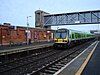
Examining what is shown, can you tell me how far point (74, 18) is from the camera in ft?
289

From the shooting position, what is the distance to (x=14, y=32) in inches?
1943

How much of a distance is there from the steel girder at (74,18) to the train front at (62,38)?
168ft

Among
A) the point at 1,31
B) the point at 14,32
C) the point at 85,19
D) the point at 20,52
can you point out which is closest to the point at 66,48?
the point at 20,52


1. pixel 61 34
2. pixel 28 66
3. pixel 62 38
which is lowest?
pixel 28 66

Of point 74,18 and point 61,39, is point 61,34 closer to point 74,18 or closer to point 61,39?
point 61,39

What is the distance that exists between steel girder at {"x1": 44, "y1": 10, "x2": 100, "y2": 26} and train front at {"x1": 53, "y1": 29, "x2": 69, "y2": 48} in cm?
5107

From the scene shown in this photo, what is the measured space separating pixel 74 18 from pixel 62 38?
5614 cm

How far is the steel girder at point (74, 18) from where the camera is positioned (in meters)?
84.3

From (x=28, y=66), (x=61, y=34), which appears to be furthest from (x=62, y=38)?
(x=28, y=66)

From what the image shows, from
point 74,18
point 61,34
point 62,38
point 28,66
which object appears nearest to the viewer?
point 28,66

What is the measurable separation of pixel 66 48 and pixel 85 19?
52841 mm

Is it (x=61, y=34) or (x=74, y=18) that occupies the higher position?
(x=74, y=18)

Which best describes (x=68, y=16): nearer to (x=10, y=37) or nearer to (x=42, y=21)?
(x=42, y=21)

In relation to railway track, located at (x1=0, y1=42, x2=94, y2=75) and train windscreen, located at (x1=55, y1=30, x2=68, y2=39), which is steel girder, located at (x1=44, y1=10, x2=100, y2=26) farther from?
railway track, located at (x1=0, y1=42, x2=94, y2=75)
